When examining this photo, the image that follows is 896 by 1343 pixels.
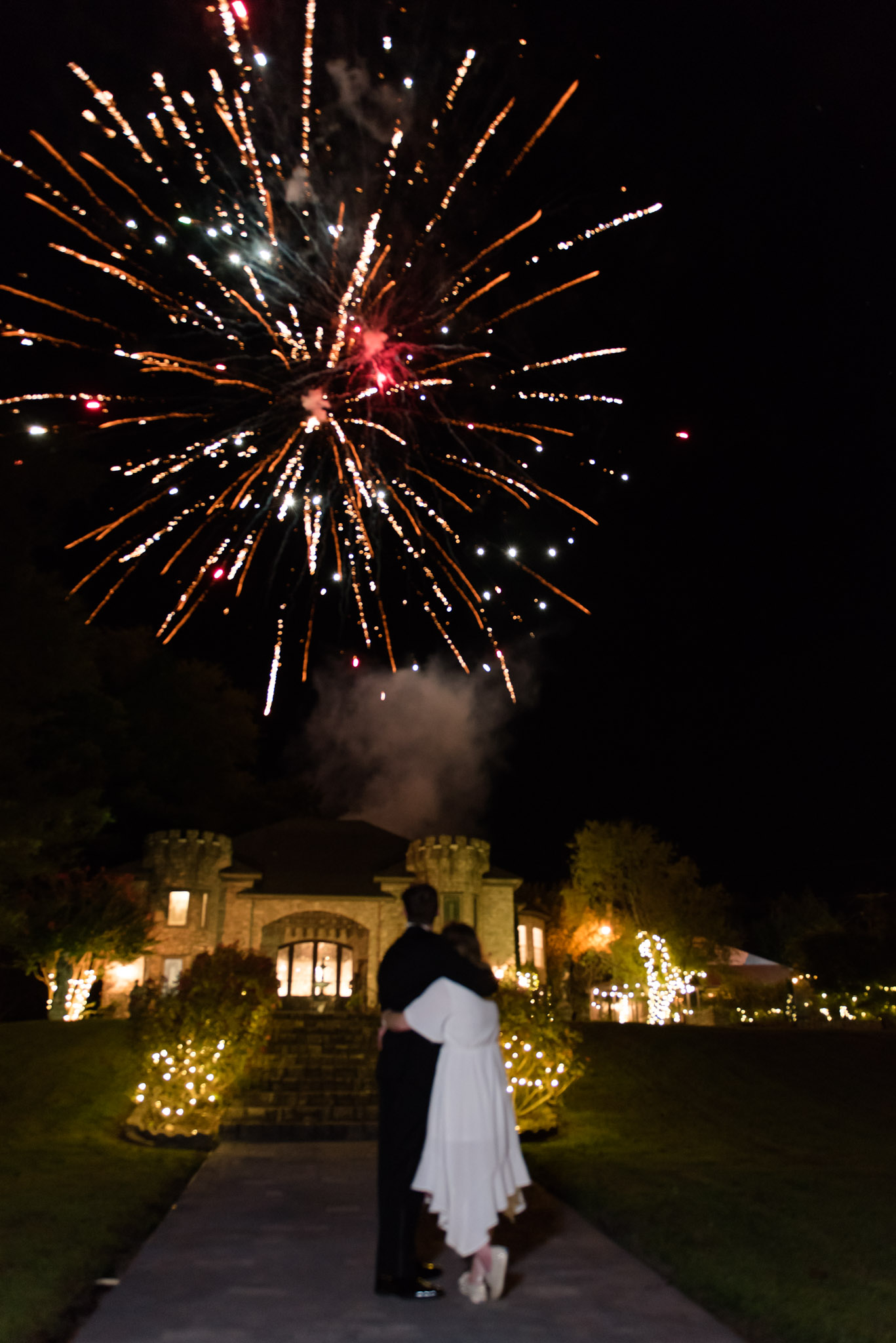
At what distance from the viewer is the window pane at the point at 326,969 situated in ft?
102

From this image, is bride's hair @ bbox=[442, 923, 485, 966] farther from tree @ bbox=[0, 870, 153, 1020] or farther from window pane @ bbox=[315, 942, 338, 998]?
window pane @ bbox=[315, 942, 338, 998]

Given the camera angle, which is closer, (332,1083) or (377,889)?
(332,1083)

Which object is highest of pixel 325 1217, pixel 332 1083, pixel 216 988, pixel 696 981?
pixel 696 981

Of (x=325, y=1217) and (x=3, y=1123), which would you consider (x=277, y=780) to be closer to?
(x=3, y=1123)

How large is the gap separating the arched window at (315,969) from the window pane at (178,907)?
3339mm

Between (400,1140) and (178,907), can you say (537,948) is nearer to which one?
(178,907)

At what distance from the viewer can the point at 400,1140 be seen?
195 inches

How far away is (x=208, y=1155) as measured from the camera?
35.0 feet

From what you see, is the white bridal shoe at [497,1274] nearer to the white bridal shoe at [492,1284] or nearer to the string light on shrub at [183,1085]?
the white bridal shoe at [492,1284]

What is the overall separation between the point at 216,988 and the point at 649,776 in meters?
33.7

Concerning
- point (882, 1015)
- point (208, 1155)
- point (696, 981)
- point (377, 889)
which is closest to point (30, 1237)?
point (208, 1155)

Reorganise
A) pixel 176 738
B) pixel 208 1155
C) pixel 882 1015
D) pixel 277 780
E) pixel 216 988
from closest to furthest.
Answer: pixel 208 1155 → pixel 216 988 → pixel 882 1015 → pixel 176 738 → pixel 277 780

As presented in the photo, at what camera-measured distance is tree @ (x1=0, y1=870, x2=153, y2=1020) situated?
25.4 m

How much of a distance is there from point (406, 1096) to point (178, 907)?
2653cm
